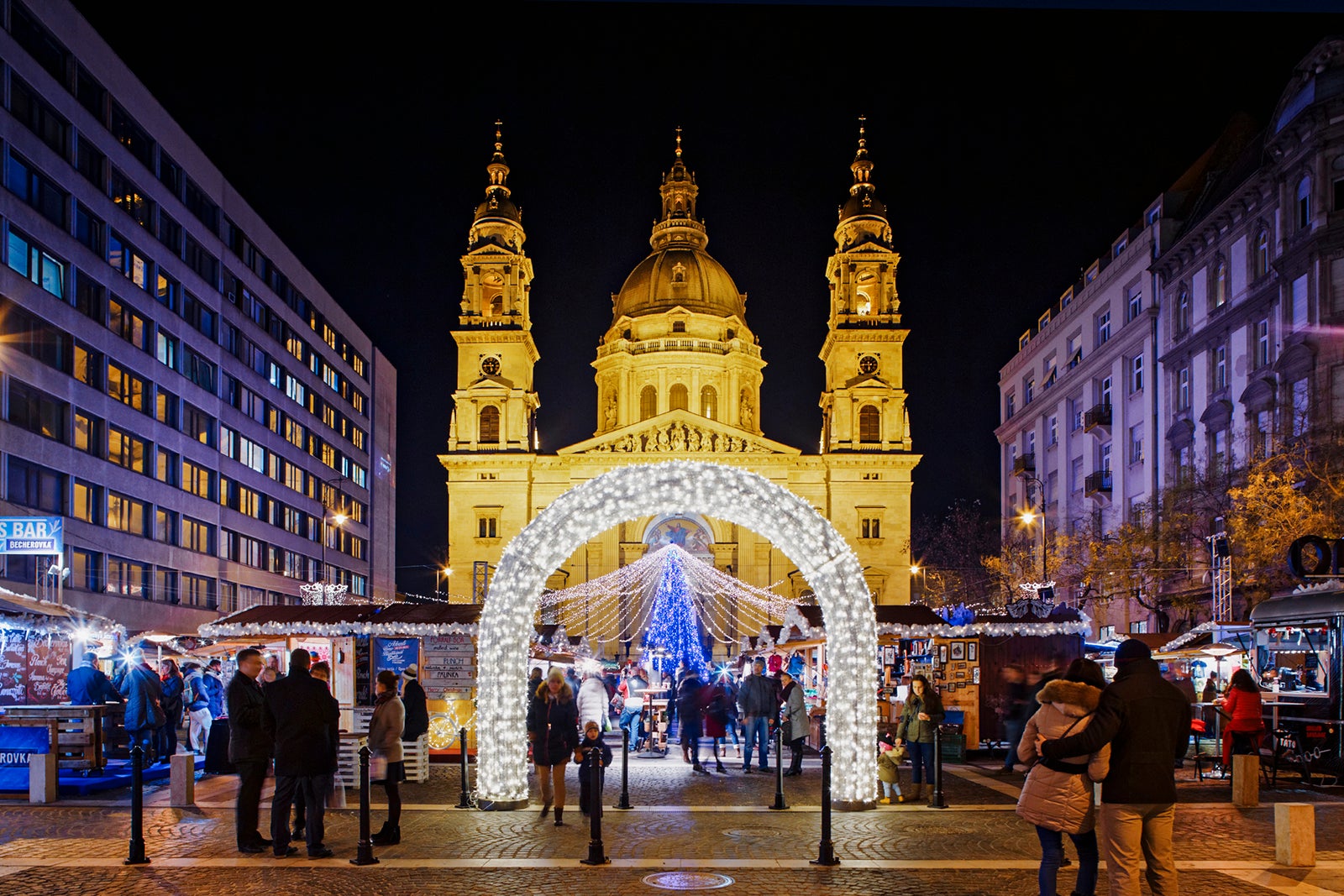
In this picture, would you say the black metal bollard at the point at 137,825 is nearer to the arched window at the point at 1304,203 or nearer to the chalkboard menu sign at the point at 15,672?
the chalkboard menu sign at the point at 15,672

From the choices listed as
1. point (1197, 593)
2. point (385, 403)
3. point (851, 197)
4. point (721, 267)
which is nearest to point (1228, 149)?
point (1197, 593)

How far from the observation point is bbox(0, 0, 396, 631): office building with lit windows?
39.1 metres

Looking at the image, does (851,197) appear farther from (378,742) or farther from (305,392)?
(378,742)

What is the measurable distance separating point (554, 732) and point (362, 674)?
11.4 meters

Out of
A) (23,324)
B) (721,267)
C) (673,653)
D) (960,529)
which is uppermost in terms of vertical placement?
(721,267)

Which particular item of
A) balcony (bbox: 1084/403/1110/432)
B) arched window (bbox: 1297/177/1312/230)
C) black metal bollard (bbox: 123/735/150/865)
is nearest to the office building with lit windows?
black metal bollard (bbox: 123/735/150/865)

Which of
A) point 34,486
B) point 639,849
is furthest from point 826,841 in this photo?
point 34,486

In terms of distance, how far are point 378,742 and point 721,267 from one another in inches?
3404

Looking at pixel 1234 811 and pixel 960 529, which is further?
pixel 960 529

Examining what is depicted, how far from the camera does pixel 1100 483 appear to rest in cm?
5209

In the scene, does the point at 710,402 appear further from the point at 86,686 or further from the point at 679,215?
the point at 86,686

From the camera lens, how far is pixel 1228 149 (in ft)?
158

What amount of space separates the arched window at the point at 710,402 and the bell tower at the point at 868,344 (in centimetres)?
987

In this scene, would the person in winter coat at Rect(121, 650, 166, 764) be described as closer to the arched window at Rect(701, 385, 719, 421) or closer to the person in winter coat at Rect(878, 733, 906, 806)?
the person in winter coat at Rect(878, 733, 906, 806)
